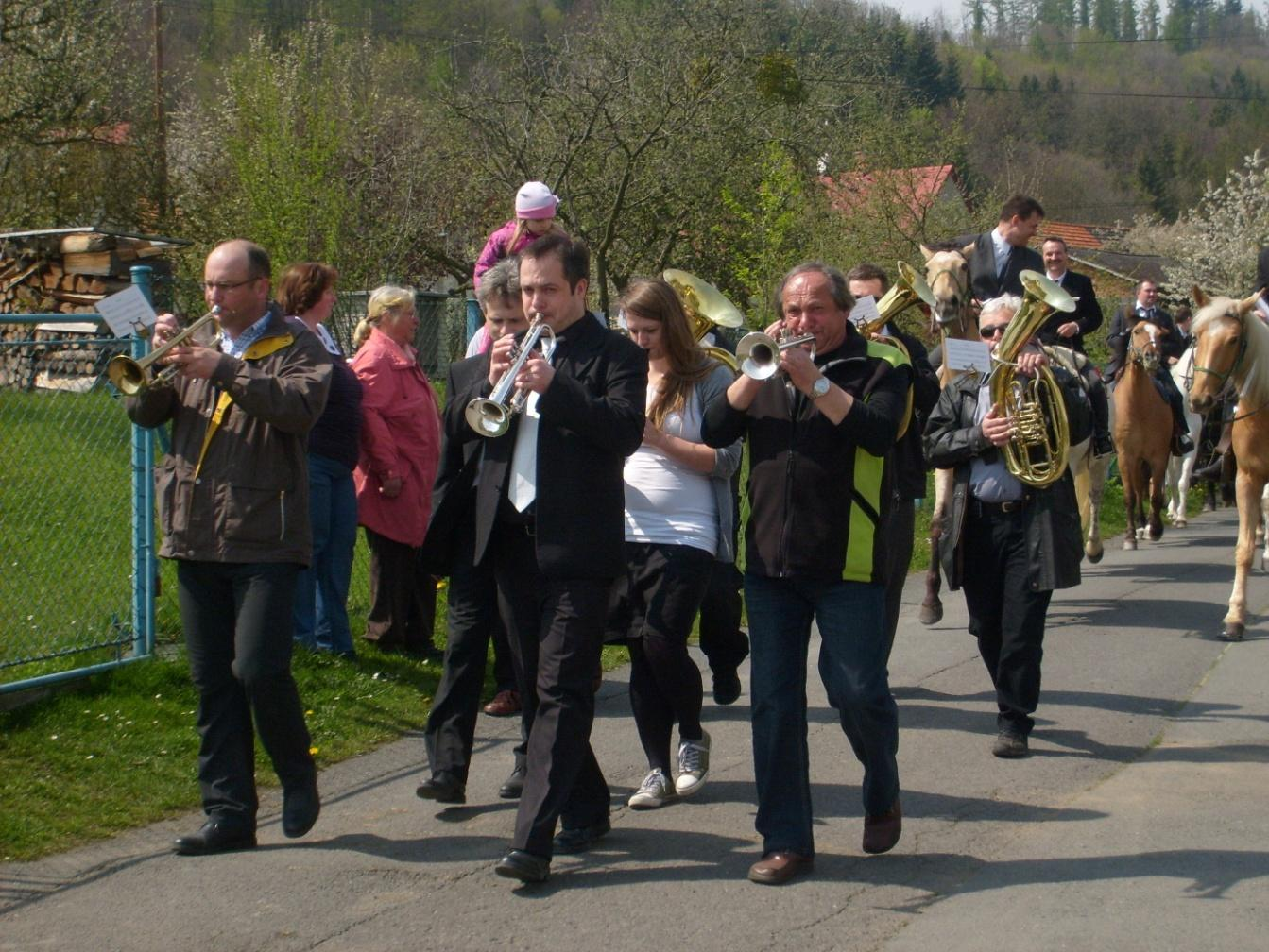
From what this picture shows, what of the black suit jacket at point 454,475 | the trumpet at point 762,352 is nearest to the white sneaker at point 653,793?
the black suit jacket at point 454,475

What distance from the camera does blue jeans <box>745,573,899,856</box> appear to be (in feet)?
16.6

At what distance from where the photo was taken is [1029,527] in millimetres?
6781

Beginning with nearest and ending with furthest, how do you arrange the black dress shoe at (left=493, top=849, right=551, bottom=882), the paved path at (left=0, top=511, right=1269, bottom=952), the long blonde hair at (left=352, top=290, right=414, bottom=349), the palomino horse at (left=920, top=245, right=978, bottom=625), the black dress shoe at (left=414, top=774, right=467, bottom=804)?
the paved path at (left=0, top=511, right=1269, bottom=952), the black dress shoe at (left=493, top=849, right=551, bottom=882), the black dress shoe at (left=414, top=774, right=467, bottom=804), the long blonde hair at (left=352, top=290, right=414, bottom=349), the palomino horse at (left=920, top=245, right=978, bottom=625)

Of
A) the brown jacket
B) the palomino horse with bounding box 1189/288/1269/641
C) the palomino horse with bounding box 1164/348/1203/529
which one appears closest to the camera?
the brown jacket

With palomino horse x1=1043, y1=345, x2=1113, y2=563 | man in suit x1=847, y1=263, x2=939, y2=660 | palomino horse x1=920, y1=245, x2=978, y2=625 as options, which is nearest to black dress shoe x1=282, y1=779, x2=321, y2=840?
man in suit x1=847, y1=263, x2=939, y2=660

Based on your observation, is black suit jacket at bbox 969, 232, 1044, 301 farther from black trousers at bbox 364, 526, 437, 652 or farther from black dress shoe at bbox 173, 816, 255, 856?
black dress shoe at bbox 173, 816, 255, 856

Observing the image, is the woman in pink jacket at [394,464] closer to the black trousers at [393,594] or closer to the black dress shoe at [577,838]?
the black trousers at [393,594]

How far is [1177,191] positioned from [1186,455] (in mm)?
50385

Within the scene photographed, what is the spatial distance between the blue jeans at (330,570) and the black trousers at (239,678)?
2.45 m

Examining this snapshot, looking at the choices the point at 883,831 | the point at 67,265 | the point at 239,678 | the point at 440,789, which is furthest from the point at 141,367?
the point at 67,265

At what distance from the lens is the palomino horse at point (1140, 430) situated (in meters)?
14.0

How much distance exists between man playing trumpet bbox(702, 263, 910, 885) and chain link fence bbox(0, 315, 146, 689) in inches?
123

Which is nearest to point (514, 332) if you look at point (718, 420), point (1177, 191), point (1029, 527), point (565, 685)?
point (718, 420)

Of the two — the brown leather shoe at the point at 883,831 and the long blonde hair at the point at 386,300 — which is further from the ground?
the long blonde hair at the point at 386,300
